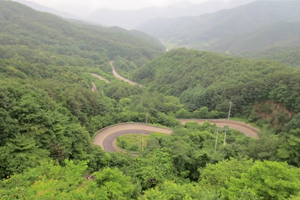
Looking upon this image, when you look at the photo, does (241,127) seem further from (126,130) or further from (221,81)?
(126,130)

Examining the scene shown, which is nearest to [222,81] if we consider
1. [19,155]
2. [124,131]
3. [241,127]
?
[241,127]

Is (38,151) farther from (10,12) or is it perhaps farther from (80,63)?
(10,12)

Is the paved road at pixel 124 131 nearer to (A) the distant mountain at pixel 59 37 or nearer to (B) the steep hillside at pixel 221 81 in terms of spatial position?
(B) the steep hillside at pixel 221 81

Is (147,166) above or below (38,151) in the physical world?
below

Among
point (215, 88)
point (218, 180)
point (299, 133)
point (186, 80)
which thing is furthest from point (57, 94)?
point (186, 80)

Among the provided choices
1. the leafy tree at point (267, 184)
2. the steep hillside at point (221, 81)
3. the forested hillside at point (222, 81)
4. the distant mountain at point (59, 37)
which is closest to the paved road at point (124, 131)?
the forested hillside at point (222, 81)

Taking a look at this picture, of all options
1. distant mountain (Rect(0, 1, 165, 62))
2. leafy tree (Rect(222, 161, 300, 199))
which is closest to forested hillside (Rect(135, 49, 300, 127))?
leafy tree (Rect(222, 161, 300, 199))
